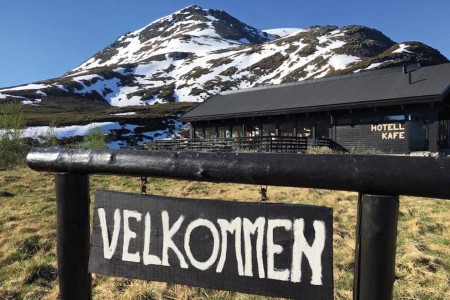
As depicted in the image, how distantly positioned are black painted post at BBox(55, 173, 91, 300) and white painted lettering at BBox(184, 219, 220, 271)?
2.06ft

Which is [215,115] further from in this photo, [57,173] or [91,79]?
[91,79]

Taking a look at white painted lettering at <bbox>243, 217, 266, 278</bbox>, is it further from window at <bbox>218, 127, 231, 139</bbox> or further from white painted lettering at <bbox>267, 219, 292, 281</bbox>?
window at <bbox>218, 127, 231, 139</bbox>

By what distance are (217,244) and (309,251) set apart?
0.41 m

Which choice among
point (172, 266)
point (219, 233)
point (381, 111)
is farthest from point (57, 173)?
point (381, 111)

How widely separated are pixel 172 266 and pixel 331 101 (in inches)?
941

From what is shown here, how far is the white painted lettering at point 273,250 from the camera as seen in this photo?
1.53m

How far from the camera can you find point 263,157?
1620mm

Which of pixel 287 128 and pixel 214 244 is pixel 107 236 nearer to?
pixel 214 244

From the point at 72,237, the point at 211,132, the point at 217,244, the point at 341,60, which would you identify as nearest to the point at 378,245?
the point at 217,244

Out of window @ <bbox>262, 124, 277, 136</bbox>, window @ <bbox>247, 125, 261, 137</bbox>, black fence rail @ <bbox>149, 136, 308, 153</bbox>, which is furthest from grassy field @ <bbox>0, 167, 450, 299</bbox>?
window @ <bbox>247, 125, 261, 137</bbox>

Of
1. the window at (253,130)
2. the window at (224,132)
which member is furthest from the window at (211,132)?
the window at (253,130)

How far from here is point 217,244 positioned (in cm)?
162

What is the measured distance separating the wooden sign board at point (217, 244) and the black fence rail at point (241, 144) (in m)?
17.4

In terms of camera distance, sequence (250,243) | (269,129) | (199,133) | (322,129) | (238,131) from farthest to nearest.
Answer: (199,133) < (238,131) < (269,129) < (322,129) < (250,243)
